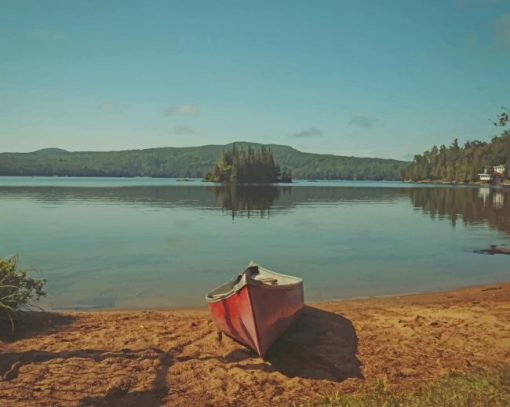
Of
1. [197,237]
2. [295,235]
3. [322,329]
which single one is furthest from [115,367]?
[295,235]

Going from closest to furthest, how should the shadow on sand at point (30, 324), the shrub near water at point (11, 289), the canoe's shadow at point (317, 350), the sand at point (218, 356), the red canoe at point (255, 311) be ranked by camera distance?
the sand at point (218, 356)
the canoe's shadow at point (317, 350)
the red canoe at point (255, 311)
the shadow on sand at point (30, 324)
the shrub near water at point (11, 289)

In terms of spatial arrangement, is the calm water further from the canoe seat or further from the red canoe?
the red canoe

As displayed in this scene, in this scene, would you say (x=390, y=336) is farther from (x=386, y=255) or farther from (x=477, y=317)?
(x=386, y=255)

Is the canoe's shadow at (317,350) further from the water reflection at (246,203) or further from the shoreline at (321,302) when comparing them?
the water reflection at (246,203)

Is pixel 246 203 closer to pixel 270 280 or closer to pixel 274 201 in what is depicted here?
pixel 274 201

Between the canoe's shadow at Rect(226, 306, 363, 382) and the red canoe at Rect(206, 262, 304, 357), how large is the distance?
41 cm

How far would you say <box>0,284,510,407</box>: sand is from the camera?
8203 mm

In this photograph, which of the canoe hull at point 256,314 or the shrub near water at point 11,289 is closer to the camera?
the canoe hull at point 256,314

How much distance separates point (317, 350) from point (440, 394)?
385 centimetres

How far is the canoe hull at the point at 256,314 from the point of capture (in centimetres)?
996

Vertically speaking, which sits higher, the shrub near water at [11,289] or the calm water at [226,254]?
the shrub near water at [11,289]

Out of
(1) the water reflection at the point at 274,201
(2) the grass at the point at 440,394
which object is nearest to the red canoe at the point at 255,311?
(2) the grass at the point at 440,394

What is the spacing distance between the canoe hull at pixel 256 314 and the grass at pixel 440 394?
2549 mm

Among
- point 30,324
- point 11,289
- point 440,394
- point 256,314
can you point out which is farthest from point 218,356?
point 11,289
